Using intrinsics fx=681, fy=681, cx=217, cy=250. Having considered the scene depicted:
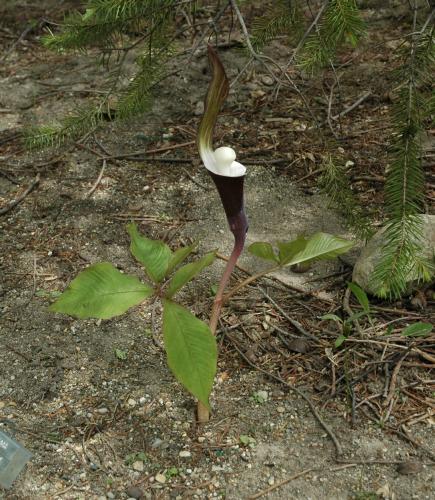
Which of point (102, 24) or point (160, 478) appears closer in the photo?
point (160, 478)

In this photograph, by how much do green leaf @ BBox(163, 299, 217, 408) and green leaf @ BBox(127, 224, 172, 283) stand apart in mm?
129

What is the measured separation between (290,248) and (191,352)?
0.31 meters

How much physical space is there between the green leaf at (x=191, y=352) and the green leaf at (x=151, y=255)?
129 millimetres

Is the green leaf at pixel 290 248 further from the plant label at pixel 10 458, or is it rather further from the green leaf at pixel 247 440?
the plant label at pixel 10 458

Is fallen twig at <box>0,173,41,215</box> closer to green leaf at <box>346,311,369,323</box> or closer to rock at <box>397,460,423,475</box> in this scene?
green leaf at <box>346,311,369,323</box>

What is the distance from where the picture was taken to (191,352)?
4.04 feet

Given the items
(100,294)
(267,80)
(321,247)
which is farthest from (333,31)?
(267,80)

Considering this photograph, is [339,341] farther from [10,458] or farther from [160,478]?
[10,458]

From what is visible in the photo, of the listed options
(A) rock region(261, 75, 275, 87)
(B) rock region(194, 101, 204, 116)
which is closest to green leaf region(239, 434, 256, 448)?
(B) rock region(194, 101, 204, 116)

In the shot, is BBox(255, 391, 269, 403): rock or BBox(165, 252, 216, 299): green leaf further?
BBox(255, 391, 269, 403): rock

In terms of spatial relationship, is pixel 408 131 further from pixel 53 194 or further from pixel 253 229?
pixel 53 194

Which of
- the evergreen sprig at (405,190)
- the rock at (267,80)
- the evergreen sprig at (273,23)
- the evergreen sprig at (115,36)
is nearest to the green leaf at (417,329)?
the evergreen sprig at (405,190)

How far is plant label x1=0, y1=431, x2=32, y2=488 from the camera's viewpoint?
1.40 metres

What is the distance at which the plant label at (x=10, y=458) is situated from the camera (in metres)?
1.40
